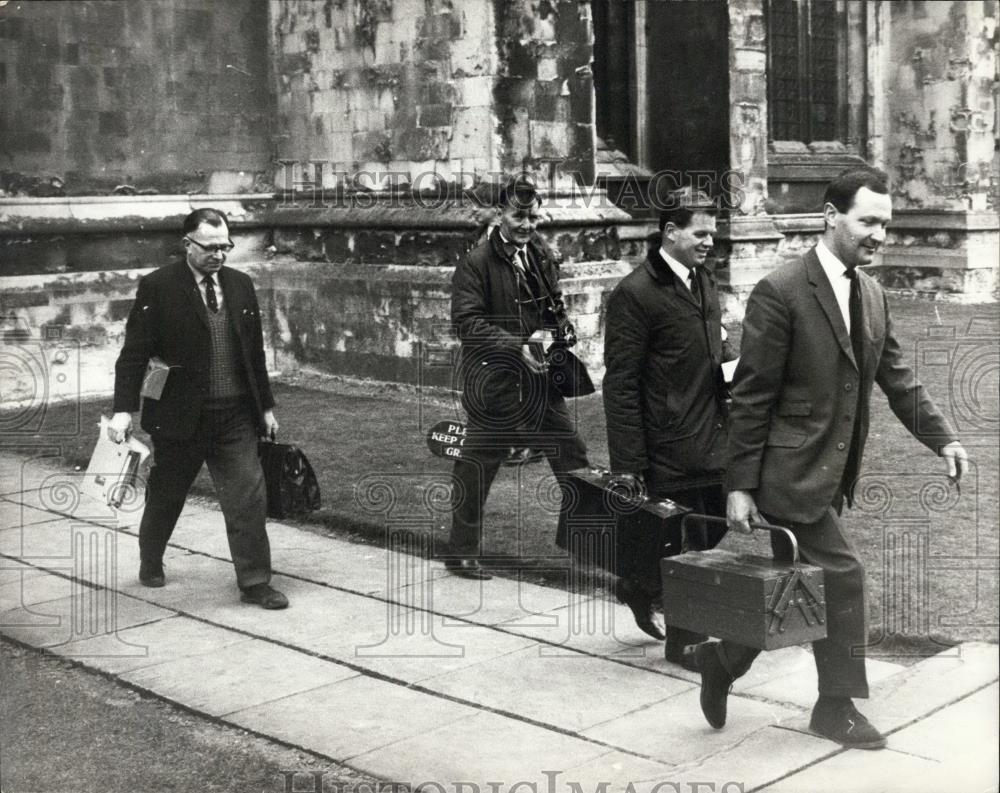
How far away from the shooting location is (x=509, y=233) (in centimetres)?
740

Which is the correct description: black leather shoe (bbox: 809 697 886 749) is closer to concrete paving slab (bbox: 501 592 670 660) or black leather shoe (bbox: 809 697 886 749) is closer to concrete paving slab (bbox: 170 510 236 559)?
concrete paving slab (bbox: 501 592 670 660)

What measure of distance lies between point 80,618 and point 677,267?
3354 millimetres

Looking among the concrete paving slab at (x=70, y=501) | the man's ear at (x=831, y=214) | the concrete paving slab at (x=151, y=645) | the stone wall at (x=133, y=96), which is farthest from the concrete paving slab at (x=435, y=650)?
the stone wall at (x=133, y=96)

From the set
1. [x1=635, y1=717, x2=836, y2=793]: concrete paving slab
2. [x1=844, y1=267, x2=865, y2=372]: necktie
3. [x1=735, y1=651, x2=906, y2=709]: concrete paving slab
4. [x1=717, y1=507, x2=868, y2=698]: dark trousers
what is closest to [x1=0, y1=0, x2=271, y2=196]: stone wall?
[x1=735, y1=651, x2=906, y2=709]: concrete paving slab

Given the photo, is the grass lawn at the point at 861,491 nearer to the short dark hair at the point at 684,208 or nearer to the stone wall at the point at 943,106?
the short dark hair at the point at 684,208

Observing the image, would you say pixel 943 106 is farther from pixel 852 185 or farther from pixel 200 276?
pixel 852 185

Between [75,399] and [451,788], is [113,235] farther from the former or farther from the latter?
[451,788]

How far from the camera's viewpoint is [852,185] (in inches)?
189

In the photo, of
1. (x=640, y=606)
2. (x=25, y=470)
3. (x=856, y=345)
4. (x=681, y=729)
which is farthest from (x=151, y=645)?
(x=25, y=470)

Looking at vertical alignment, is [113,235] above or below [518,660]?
above

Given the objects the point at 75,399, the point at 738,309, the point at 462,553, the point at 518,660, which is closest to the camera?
the point at 518,660

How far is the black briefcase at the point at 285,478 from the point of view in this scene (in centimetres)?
725

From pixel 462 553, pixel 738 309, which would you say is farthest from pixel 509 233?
pixel 738 309

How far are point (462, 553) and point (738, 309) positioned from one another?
29.0ft
